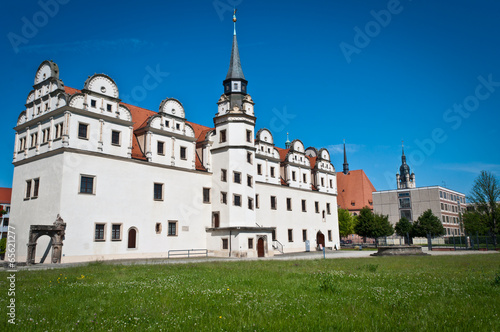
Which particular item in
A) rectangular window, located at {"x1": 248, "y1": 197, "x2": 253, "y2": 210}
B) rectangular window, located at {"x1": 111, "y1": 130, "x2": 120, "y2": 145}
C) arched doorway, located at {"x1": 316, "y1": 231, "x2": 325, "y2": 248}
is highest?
rectangular window, located at {"x1": 111, "y1": 130, "x2": 120, "y2": 145}

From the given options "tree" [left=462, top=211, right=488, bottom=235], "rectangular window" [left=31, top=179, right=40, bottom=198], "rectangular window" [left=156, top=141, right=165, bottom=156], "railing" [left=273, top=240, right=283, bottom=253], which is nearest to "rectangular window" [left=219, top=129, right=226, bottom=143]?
"rectangular window" [left=156, top=141, right=165, bottom=156]

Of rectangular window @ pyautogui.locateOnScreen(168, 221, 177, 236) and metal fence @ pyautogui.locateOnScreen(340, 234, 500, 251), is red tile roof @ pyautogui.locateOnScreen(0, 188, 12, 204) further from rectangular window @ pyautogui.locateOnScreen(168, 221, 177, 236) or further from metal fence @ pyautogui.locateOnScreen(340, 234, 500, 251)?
metal fence @ pyautogui.locateOnScreen(340, 234, 500, 251)

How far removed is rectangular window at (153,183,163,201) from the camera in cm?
3769

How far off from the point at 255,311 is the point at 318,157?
5358 centimetres

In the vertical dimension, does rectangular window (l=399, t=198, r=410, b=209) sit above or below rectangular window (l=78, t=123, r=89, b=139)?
below

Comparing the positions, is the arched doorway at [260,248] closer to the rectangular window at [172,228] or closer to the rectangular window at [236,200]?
the rectangular window at [236,200]

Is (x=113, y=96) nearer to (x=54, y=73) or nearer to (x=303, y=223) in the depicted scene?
(x=54, y=73)

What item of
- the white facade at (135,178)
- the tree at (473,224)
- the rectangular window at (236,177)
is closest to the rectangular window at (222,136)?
the white facade at (135,178)

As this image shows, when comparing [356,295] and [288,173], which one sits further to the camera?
[288,173]

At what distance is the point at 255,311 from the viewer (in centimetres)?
834

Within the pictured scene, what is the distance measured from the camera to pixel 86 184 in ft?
107

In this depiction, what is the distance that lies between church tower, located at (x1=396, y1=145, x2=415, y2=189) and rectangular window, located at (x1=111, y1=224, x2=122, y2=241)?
109378 millimetres

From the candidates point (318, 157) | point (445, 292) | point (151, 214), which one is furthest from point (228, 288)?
point (318, 157)

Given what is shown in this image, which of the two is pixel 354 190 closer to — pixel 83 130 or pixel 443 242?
pixel 443 242
